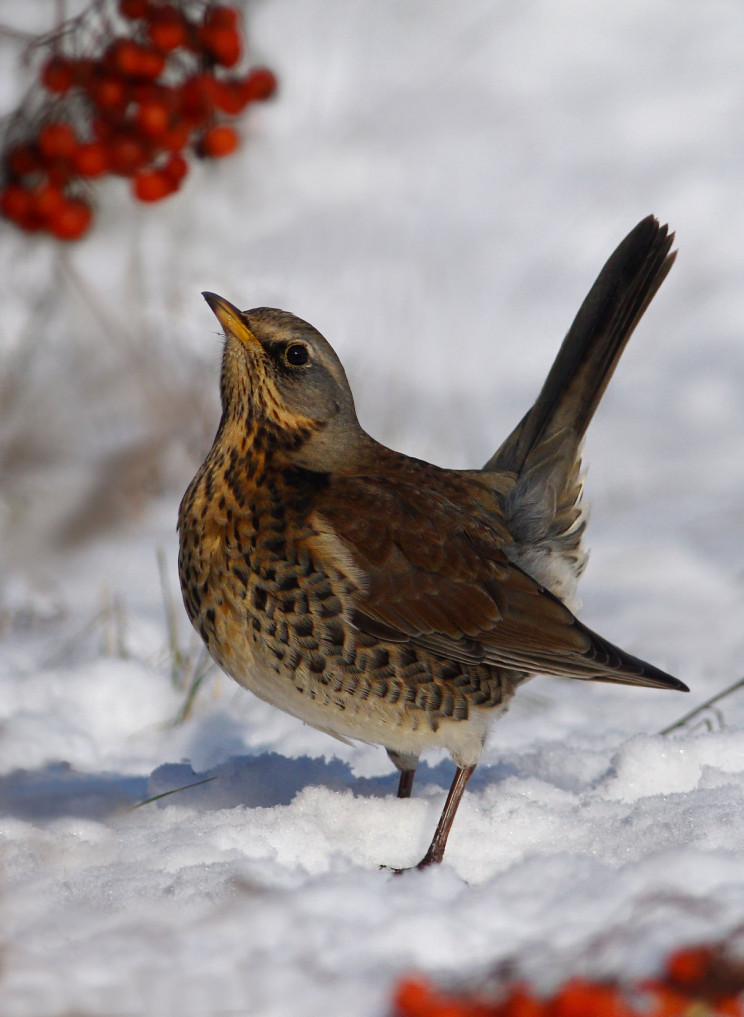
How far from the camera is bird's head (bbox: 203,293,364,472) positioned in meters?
3.51

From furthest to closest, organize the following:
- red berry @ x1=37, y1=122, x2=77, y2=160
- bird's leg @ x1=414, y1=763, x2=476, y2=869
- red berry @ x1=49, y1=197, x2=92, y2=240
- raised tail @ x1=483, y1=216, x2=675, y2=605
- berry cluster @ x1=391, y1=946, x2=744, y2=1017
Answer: red berry @ x1=49, y1=197, x2=92, y2=240, red berry @ x1=37, y1=122, x2=77, y2=160, raised tail @ x1=483, y1=216, x2=675, y2=605, bird's leg @ x1=414, y1=763, x2=476, y2=869, berry cluster @ x1=391, y1=946, x2=744, y2=1017

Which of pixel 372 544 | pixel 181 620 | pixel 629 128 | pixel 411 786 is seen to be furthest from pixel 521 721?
pixel 629 128

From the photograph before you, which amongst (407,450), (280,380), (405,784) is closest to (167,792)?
(405,784)

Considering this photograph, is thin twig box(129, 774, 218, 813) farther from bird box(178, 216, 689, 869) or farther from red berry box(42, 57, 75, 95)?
red berry box(42, 57, 75, 95)

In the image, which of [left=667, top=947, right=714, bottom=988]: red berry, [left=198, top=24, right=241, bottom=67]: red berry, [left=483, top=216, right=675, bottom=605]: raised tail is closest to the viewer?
[left=667, top=947, right=714, bottom=988]: red berry

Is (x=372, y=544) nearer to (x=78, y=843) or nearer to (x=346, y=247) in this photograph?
(x=78, y=843)

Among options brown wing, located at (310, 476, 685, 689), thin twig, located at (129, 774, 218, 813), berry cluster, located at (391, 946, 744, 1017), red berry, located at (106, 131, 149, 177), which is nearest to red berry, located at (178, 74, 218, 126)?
red berry, located at (106, 131, 149, 177)

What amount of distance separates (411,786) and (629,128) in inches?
221

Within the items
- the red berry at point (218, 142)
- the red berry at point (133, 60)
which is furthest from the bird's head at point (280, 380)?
the red berry at point (218, 142)

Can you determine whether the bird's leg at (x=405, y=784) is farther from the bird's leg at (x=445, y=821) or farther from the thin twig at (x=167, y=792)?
the thin twig at (x=167, y=792)

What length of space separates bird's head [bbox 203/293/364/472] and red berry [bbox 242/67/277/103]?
9.75ft

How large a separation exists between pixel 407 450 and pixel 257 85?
1929 mm

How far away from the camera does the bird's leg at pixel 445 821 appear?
126 inches

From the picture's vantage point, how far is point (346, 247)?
7359 mm
